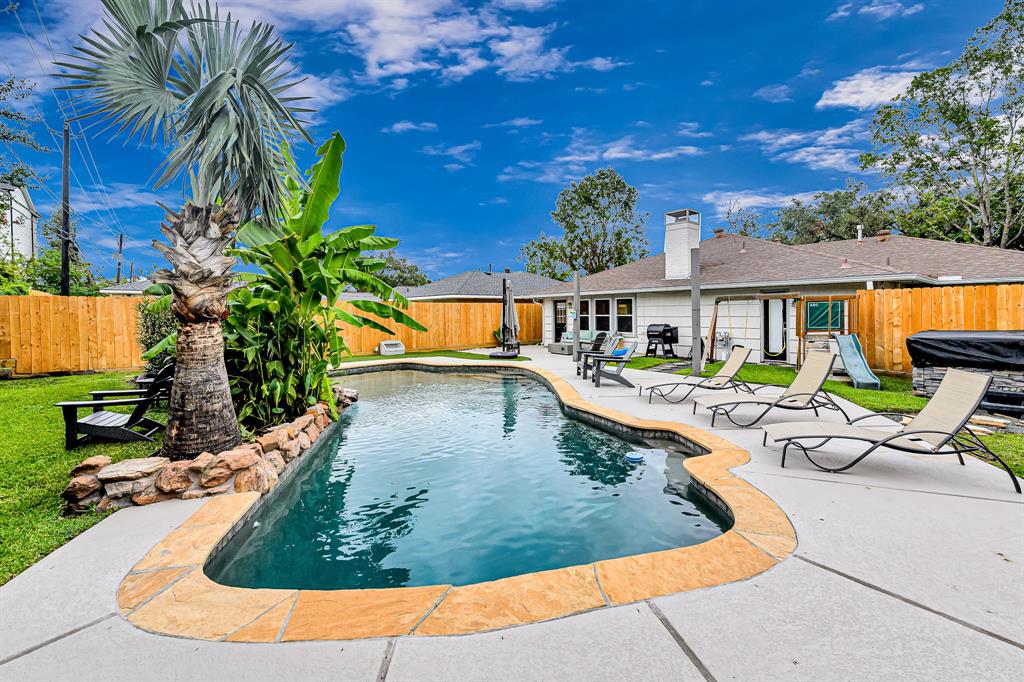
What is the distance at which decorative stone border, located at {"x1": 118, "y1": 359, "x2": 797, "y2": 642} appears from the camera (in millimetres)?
2305

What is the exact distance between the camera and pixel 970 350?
7930 mm

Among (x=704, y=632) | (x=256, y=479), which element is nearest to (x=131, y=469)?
(x=256, y=479)

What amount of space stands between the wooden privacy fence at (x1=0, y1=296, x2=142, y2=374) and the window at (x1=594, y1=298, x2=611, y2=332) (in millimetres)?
15461

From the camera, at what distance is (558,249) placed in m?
35.1

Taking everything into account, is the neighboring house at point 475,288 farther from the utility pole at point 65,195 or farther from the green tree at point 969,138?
the green tree at point 969,138

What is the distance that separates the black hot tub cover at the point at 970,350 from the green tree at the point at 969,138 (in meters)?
19.7

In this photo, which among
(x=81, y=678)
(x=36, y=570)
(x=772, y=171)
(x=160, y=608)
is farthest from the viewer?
(x=772, y=171)

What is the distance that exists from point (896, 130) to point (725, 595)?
93.4 ft

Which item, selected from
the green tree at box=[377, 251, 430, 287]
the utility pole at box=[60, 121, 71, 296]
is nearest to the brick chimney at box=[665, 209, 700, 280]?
the utility pole at box=[60, 121, 71, 296]

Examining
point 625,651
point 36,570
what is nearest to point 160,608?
point 36,570

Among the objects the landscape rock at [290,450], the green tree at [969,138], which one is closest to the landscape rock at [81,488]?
the landscape rock at [290,450]

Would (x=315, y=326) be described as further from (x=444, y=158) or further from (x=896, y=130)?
(x=444, y=158)

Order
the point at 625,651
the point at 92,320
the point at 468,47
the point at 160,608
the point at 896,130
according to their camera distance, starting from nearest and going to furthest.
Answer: the point at 625,651, the point at 160,608, the point at 92,320, the point at 896,130, the point at 468,47

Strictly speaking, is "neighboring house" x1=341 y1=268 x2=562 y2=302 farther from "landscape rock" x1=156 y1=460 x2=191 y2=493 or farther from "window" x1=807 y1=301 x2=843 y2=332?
"landscape rock" x1=156 y1=460 x2=191 y2=493
